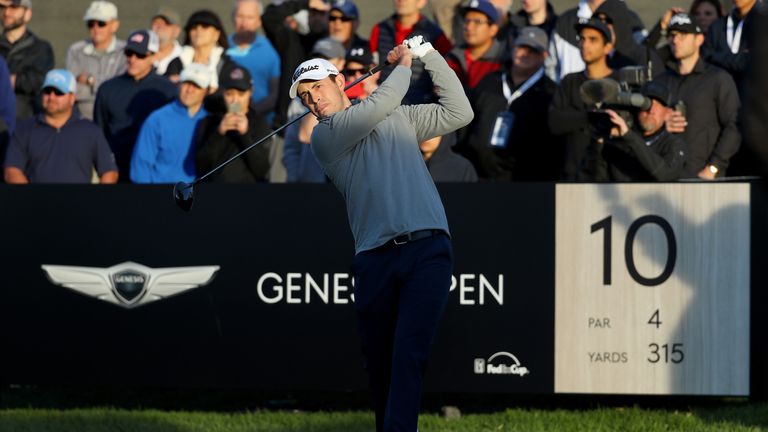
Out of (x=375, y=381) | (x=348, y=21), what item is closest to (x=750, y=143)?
(x=375, y=381)

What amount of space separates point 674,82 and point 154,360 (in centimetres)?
397

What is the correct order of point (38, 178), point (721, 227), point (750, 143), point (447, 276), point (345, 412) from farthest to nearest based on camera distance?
1. point (38, 178)
2. point (345, 412)
3. point (721, 227)
4. point (447, 276)
5. point (750, 143)

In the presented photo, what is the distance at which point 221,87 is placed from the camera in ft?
33.3

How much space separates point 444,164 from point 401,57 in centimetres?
299

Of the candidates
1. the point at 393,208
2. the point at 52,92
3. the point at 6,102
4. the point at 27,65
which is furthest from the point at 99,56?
the point at 393,208

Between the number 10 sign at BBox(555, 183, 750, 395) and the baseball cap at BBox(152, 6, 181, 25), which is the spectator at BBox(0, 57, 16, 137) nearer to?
the baseball cap at BBox(152, 6, 181, 25)

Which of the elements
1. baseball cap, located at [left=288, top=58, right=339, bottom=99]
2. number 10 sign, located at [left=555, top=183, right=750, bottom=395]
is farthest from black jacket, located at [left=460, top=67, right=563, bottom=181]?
baseball cap, located at [left=288, top=58, right=339, bottom=99]

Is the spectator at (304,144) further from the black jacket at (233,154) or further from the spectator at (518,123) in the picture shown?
the spectator at (518,123)

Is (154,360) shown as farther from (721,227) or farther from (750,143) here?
(750,143)

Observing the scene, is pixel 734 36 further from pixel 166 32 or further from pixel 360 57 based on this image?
pixel 166 32

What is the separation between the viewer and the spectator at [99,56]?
1181 centimetres

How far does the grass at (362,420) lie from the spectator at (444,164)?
5.27 ft

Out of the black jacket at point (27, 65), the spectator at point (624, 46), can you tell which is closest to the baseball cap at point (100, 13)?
the black jacket at point (27, 65)

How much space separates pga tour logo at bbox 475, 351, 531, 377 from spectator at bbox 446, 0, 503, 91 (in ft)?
9.61
